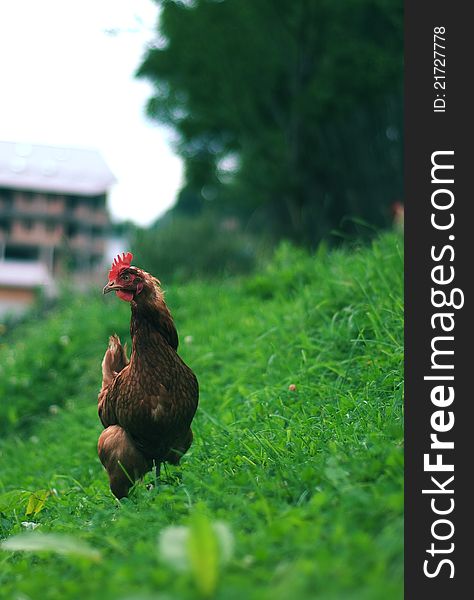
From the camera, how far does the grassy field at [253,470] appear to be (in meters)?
1.71

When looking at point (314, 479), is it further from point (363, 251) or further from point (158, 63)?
point (158, 63)

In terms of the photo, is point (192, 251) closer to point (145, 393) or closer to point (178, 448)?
point (178, 448)

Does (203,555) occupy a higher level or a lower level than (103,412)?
lower

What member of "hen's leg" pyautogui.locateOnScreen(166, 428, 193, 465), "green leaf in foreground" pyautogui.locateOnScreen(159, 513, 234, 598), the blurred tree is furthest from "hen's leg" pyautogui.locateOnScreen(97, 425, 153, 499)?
the blurred tree

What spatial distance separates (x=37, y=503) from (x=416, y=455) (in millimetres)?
1887

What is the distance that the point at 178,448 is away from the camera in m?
3.06

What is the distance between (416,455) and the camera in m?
2.21

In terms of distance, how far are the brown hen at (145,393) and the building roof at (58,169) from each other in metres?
16.9

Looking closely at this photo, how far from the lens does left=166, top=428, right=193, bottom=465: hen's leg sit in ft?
9.95

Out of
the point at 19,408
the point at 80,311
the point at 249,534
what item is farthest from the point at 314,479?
the point at 80,311

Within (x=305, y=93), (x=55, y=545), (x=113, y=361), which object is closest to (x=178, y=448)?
(x=113, y=361)

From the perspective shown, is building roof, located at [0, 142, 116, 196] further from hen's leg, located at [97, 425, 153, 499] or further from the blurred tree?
hen's leg, located at [97, 425, 153, 499]

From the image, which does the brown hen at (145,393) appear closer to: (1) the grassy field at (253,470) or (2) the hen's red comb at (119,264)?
(2) the hen's red comb at (119,264)

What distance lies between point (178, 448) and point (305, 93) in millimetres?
13187
